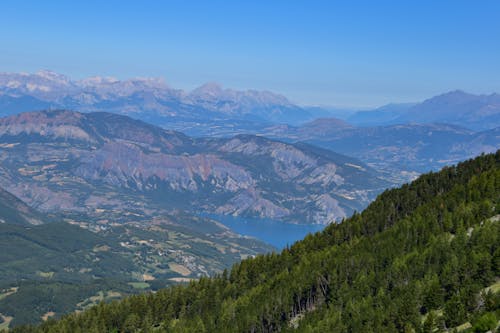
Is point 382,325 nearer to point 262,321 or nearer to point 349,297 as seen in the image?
point 349,297

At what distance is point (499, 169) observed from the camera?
167625mm

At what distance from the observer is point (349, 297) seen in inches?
4847

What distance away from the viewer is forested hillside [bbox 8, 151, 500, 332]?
101000mm

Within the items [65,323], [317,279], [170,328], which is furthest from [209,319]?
[65,323]

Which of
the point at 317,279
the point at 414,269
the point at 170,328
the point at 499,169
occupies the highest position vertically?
the point at 499,169

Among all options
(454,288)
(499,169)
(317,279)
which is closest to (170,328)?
(317,279)

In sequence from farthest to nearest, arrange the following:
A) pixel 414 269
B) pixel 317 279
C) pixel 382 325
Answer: pixel 317 279, pixel 414 269, pixel 382 325

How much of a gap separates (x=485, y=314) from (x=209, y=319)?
73.4 meters

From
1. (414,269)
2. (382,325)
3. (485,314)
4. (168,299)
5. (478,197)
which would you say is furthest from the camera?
(168,299)

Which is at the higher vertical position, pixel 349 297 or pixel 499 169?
pixel 499 169

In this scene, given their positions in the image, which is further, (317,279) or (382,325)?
(317,279)

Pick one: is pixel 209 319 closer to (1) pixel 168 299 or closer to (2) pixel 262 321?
(2) pixel 262 321

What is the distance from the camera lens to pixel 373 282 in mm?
124812

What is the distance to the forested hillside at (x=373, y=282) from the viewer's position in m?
101
